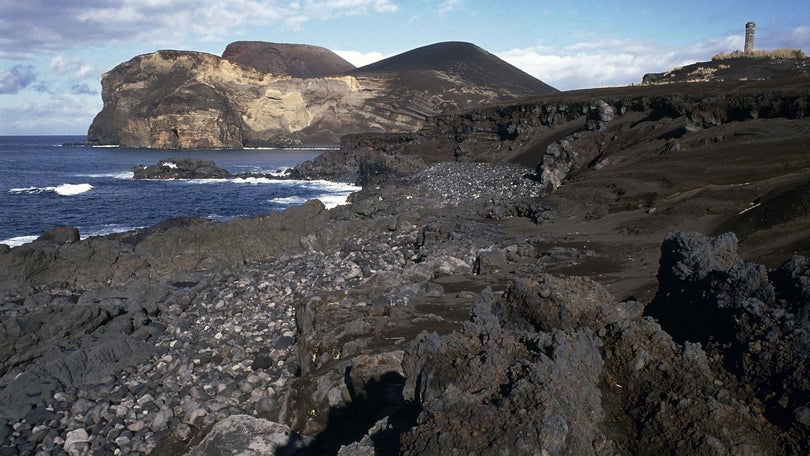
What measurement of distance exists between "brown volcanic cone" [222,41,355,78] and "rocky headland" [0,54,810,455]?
132m

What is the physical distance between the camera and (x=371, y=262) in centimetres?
1295

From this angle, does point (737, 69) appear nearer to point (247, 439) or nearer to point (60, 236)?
point (60, 236)

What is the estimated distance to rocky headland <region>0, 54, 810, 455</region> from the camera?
11.3 feet

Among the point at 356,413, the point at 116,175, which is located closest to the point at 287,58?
the point at 116,175

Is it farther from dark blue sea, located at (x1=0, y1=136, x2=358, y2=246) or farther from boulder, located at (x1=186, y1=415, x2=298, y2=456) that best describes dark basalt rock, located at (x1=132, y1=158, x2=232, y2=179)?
boulder, located at (x1=186, y1=415, x2=298, y2=456)

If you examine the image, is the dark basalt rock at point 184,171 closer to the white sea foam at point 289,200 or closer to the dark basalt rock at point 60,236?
Result: the white sea foam at point 289,200

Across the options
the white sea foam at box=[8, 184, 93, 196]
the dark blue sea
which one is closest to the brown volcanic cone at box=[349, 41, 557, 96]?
the dark blue sea

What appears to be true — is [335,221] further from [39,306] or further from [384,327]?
[384,327]

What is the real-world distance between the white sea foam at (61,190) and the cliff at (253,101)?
4589 centimetres

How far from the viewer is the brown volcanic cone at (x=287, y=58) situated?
145875 mm

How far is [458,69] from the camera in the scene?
4188 inches

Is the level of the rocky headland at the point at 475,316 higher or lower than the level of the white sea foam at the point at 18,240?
higher

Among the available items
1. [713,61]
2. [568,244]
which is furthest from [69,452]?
[713,61]

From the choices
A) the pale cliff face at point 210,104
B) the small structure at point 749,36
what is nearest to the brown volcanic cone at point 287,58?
the pale cliff face at point 210,104
